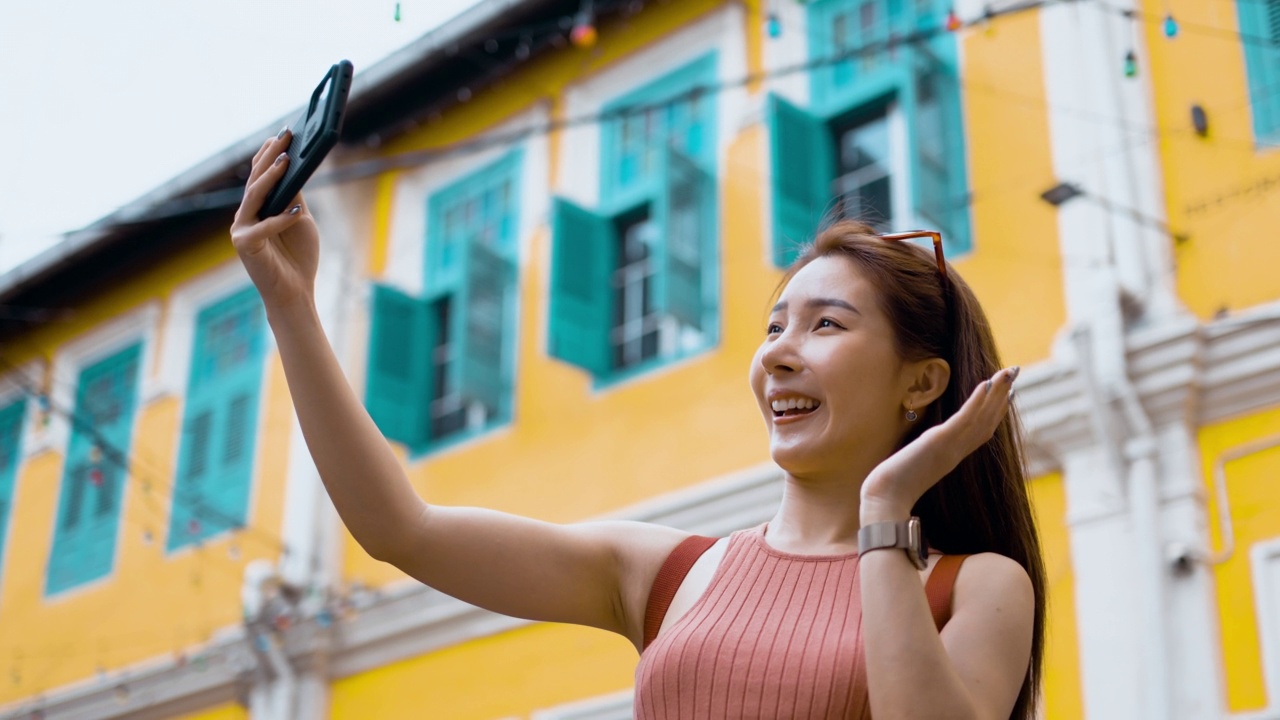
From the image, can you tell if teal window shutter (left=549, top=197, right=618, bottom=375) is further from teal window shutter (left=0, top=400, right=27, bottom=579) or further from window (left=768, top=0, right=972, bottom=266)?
teal window shutter (left=0, top=400, right=27, bottom=579)

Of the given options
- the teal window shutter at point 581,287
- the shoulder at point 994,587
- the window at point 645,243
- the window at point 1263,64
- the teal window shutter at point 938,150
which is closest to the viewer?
the shoulder at point 994,587

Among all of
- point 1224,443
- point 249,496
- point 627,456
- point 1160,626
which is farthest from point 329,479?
point 249,496

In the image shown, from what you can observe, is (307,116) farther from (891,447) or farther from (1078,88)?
(1078,88)

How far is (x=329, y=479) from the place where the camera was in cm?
216

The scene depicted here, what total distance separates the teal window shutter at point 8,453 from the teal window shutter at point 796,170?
7014 millimetres

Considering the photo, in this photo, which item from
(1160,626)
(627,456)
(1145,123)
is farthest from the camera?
(627,456)

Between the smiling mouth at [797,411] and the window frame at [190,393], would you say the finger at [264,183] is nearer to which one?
the smiling mouth at [797,411]

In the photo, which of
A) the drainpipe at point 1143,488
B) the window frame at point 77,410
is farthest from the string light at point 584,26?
the window frame at point 77,410

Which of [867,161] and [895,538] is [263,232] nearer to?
[895,538]

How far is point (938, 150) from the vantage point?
8.09 meters

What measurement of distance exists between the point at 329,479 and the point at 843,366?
0.67 metres

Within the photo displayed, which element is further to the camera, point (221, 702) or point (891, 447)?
point (221, 702)

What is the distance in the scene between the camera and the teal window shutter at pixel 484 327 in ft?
31.2

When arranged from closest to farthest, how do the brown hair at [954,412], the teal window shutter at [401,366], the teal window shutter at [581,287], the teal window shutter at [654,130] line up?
the brown hair at [954,412] → the teal window shutter at [581,287] → the teal window shutter at [654,130] → the teal window shutter at [401,366]
